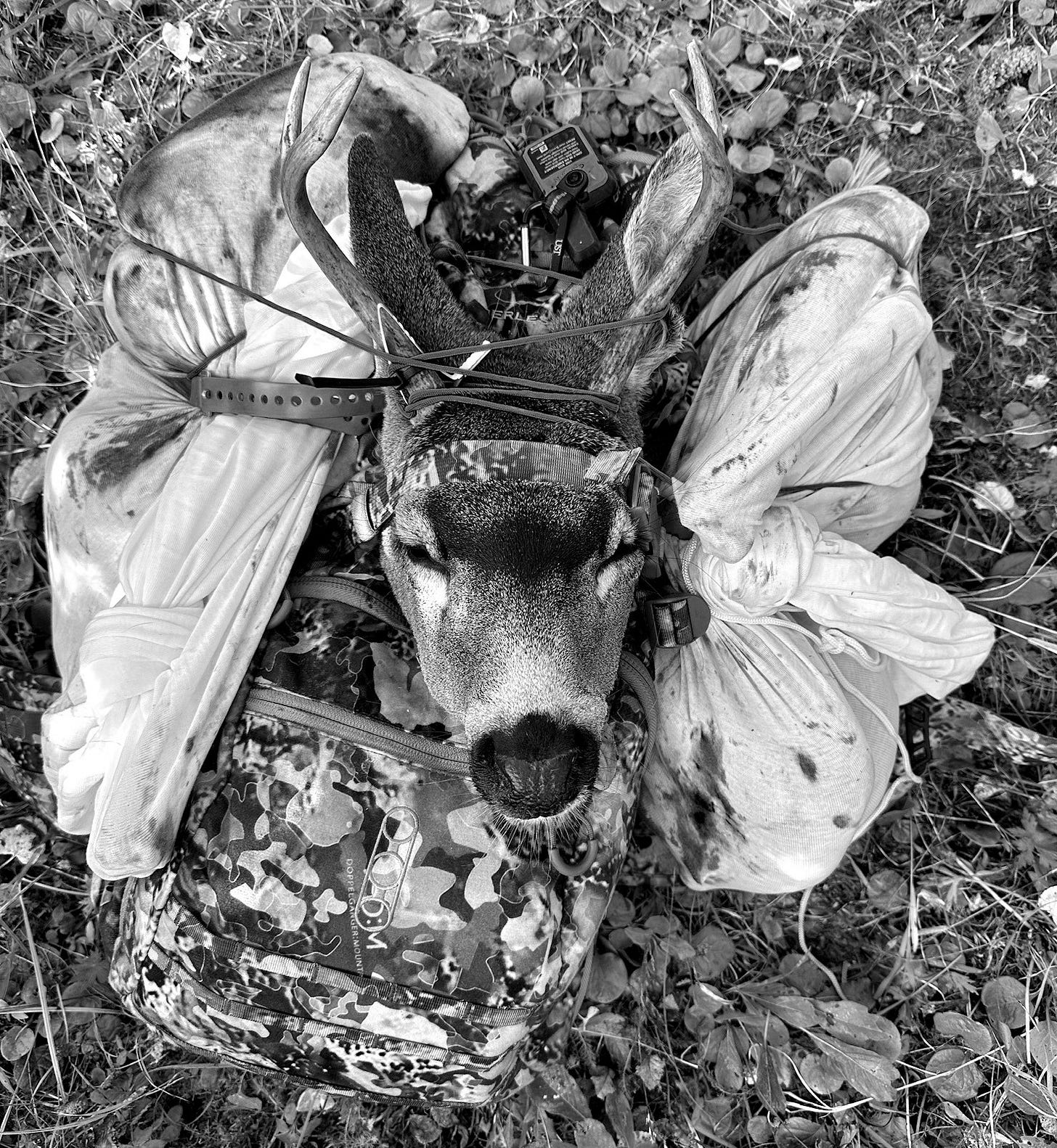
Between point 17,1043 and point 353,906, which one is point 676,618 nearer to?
point 353,906

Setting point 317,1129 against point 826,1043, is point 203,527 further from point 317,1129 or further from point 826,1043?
point 826,1043

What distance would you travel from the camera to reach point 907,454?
3529 mm

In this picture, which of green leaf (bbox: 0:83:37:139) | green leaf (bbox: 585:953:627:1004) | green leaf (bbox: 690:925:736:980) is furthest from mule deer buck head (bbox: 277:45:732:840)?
green leaf (bbox: 0:83:37:139)

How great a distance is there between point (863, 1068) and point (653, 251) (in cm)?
358

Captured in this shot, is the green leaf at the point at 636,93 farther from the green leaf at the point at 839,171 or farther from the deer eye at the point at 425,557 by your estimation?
the deer eye at the point at 425,557

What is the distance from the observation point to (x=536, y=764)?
283cm

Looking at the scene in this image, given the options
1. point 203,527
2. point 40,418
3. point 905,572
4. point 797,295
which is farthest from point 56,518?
point 905,572

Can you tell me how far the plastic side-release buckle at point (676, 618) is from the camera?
3.52 meters

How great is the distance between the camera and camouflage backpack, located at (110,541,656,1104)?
127 inches

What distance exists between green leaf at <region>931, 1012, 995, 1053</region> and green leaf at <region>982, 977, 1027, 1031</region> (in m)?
0.08

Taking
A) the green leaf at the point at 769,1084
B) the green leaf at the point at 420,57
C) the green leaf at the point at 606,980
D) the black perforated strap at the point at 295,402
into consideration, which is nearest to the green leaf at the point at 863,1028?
the green leaf at the point at 769,1084

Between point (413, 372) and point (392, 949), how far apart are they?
1.97 m

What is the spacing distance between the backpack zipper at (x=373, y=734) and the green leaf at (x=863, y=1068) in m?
2.26

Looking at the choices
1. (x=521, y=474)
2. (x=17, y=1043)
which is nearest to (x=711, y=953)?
(x=521, y=474)
